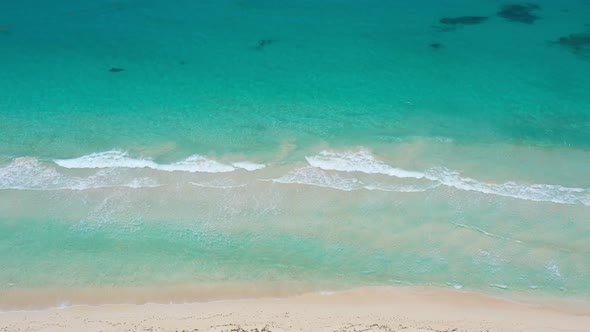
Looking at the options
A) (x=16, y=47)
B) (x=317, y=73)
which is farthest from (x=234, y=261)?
(x=16, y=47)

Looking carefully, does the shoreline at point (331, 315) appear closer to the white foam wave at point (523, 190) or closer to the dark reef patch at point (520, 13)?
the white foam wave at point (523, 190)

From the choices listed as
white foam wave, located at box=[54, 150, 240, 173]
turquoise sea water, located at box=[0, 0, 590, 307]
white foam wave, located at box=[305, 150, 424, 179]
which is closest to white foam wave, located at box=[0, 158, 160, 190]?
turquoise sea water, located at box=[0, 0, 590, 307]

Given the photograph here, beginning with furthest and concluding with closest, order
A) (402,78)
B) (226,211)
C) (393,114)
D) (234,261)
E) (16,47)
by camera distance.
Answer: (16,47) → (402,78) → (393,114) → (226,211) → (234,261)

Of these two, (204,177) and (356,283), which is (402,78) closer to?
(204,177)

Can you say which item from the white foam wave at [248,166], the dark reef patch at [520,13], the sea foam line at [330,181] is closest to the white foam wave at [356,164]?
the sea foam line at [330,181]

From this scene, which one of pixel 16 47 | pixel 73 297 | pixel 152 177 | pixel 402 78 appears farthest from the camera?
pixel 16 47
